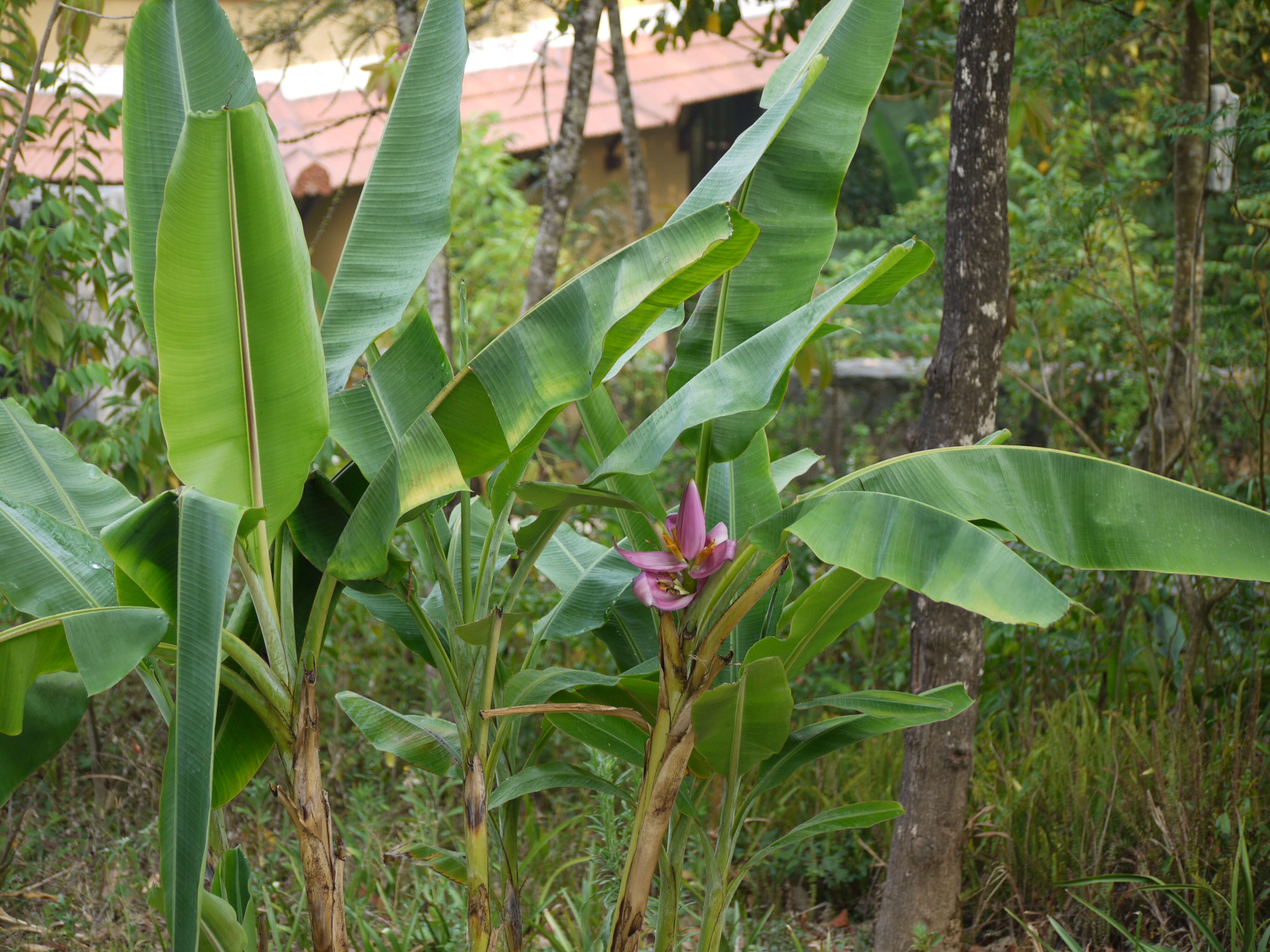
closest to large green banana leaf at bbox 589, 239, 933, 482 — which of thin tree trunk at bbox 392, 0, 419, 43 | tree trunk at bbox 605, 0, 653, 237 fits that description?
thin tree trunk at bbox 392, 0, 419, 43

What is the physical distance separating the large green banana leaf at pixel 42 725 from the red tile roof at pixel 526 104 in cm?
497

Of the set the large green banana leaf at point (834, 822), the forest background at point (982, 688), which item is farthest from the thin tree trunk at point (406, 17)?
the large green banana leaf at point (834, 822)

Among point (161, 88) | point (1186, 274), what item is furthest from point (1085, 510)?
point (1186, 274)

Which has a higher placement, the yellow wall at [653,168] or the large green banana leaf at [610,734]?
the yellow wall at [653,168]

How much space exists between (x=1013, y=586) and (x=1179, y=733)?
7.36 ft

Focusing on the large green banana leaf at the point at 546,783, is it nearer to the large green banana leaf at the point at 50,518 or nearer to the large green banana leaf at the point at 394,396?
the large green banana leaf at the point at 394,396

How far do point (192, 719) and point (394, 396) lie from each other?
0.79 m

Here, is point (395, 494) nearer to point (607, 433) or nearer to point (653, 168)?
point (607, 433)

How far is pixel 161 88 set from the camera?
1940mm

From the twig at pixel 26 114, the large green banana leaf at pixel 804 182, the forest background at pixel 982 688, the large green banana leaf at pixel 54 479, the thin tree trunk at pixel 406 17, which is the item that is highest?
the thin tree trunk at pixel 406 17

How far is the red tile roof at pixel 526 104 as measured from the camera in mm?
6738

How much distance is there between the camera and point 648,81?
8359mm

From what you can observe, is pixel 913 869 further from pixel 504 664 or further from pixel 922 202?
pixel 922 202

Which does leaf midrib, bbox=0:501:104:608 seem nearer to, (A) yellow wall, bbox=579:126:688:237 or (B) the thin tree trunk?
(B) the thin tree trunk
